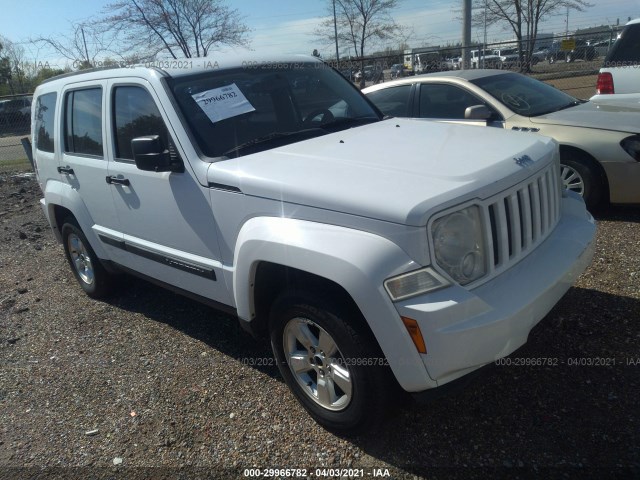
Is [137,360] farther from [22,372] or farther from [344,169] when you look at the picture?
[344,169]

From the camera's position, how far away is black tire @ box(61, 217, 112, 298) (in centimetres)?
483

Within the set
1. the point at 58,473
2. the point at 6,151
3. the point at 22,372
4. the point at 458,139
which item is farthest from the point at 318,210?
the point at 6,151

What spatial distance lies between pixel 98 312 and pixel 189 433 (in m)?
2.24

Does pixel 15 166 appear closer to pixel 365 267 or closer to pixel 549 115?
pixel 549 115

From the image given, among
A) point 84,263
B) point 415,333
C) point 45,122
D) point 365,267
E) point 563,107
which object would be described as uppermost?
point 45,122

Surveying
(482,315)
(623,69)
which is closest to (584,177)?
(623,69)

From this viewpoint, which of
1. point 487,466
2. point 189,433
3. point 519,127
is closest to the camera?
point 487,466

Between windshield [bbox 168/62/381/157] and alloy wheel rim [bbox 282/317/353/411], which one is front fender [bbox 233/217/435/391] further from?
windshield [bbox 168/62/381/157]

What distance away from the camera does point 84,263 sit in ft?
16.9

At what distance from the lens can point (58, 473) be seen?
9.62 feet

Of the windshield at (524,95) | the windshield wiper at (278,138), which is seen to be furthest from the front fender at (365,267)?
the windshield at (524,95)

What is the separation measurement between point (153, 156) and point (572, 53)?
22.5 meters

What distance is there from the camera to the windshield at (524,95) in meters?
5.90

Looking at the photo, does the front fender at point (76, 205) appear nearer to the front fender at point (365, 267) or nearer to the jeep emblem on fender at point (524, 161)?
the front fender at point (365, 267)
